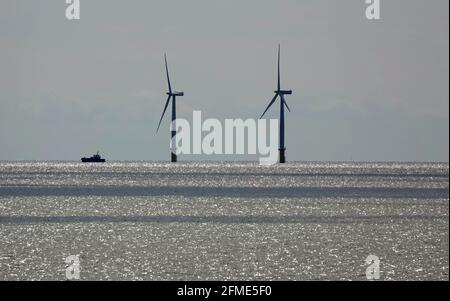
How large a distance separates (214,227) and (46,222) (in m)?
19.9

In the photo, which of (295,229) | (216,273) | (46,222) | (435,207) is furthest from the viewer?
(435,207)

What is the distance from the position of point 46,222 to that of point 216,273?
5476cm

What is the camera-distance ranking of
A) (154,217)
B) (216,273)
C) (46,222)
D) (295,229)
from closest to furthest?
(216,273), (295,229), (46,222), (154,217)

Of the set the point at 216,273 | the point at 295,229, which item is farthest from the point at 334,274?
the point at 295,229

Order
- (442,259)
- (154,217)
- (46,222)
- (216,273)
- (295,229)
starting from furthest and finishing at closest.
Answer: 1. (154,217)
2. (46,222)
3. (295,229)
4. (442,259)
5. (216,273)

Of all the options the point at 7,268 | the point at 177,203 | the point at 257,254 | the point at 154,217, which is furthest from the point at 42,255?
the point at 177,203

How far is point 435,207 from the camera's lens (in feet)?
554

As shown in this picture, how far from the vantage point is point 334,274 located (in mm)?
77438

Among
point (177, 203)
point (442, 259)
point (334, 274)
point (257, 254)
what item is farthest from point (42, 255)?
point (177, 203)

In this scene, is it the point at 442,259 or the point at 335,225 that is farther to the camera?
the point at 335,225
